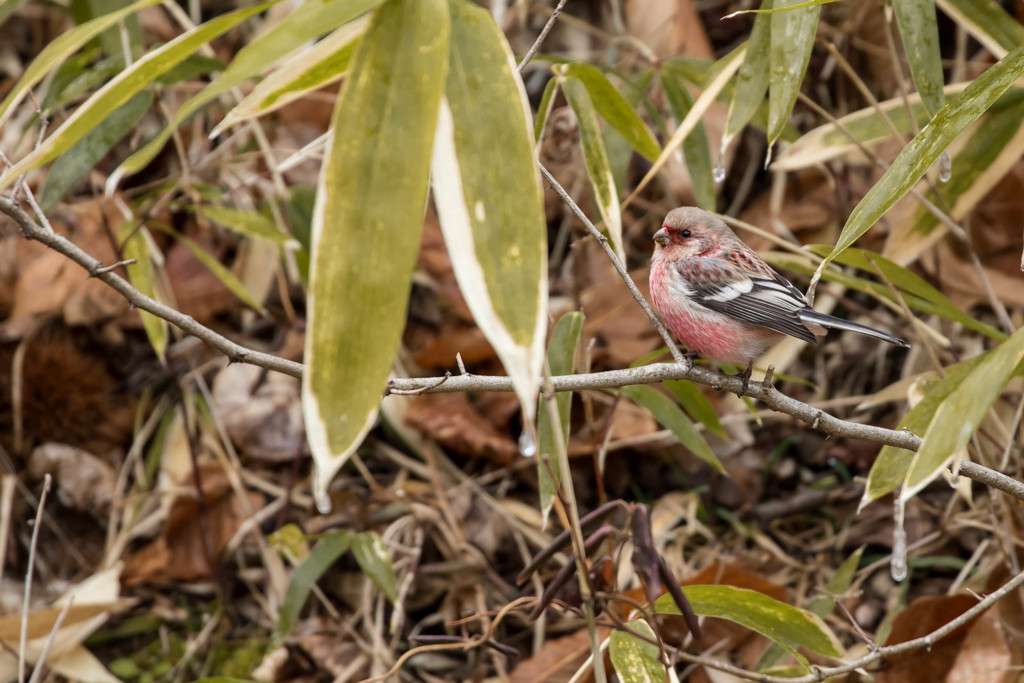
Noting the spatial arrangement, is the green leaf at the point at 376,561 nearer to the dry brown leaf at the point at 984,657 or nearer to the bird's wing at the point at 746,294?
the bird's wing at the point at 746,294

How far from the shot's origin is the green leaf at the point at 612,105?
8.10ft

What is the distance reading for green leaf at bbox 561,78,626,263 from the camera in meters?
2.30

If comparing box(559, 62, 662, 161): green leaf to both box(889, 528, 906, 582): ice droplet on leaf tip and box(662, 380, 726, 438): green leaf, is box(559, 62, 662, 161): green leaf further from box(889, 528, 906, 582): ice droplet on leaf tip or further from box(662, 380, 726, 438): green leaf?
box(889, 528, 906, 582): ice droplet on leaf tip

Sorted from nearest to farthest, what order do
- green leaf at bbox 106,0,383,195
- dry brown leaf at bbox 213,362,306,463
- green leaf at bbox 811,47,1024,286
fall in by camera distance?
green leaf at bbox 106,0,383,195 < green leaf at bbox 811,47,1024,286 < dry brown leaf at bbox 213,362,306,463

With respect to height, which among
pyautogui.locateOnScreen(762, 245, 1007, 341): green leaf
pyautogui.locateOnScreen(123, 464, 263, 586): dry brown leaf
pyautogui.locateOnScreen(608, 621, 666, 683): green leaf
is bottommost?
pyautogui.locateOnScreen(123, 464, 263, 586): dry brown leaf

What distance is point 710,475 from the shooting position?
12.2ft

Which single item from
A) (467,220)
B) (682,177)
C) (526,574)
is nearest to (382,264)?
(467,220)

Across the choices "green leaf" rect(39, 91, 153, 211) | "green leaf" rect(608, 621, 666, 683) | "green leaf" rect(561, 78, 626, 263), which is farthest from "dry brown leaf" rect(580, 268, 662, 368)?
"green leaf" rect(39, 91, 153, 211)

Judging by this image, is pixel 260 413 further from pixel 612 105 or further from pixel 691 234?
pixel 612 105

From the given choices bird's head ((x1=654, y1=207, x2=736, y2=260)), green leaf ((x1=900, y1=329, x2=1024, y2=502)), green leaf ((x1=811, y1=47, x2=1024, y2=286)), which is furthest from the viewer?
bird's head ((x1=654, y1=207, x2=736, y2=260))

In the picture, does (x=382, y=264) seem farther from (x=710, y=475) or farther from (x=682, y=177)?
(x=682, y=177)

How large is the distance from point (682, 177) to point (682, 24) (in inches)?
29.0

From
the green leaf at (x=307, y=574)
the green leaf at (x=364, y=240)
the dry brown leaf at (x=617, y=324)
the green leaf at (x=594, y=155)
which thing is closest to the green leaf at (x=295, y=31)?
the green leaf at (x=364, y=240)

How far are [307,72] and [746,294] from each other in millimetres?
1497
